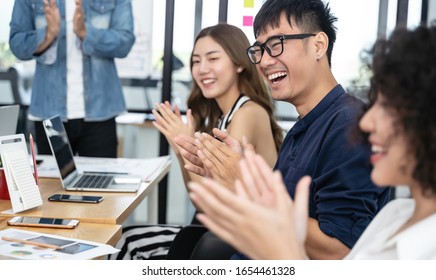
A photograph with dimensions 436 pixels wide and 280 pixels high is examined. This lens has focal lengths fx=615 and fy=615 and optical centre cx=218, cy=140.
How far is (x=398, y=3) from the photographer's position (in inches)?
151

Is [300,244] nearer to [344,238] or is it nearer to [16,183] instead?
[344,238]

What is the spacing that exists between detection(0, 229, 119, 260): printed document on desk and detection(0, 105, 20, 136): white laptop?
71cm

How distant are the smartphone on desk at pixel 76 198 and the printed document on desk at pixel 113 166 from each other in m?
0.39

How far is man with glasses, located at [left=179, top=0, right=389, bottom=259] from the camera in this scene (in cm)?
145

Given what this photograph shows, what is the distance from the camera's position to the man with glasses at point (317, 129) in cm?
145

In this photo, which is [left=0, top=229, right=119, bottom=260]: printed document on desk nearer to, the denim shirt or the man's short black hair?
the man's short black hair

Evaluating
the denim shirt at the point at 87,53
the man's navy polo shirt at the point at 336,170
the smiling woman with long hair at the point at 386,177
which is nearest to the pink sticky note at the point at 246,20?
the denim shirt at the point at 87,53

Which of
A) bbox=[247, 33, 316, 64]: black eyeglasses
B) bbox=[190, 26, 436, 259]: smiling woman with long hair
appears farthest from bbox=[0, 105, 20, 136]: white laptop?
bbox=[190, 26, 436, 259]: smiling woman with long hair

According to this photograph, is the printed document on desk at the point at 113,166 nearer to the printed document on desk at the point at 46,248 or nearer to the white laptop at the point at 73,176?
the white laptop at the point at 73,176

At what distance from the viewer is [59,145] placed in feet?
7.41
